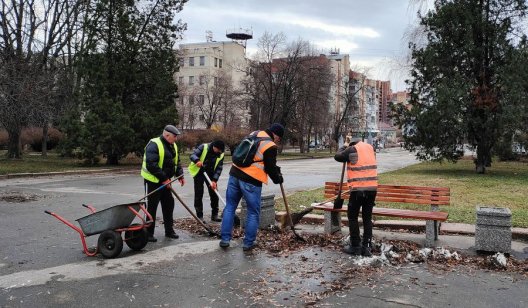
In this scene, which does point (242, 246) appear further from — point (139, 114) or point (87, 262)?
point (139, 114)

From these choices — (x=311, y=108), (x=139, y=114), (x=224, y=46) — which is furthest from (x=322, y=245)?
(x=224, y=46)

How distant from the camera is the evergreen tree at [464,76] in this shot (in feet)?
73.4

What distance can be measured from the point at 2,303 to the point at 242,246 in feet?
10.4

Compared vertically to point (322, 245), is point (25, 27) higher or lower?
higher

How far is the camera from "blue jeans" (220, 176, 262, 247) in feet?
22.2

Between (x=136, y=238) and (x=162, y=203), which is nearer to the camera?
(x=136, y=238)

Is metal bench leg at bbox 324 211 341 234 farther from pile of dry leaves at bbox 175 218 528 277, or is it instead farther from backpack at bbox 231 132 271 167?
backpack at bbox 231 132 271 167

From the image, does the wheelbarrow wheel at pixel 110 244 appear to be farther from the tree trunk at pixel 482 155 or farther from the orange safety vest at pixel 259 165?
the tree trunk at pixel 482 155

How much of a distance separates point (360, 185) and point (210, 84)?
78.0m

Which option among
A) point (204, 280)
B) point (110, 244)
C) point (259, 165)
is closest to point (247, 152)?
point (259, 165)

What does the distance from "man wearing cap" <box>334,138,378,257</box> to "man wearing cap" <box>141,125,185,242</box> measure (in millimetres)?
2570

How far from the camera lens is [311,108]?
55.0 metres

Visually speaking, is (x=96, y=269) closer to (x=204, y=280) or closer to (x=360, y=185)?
(x=204, y=280)

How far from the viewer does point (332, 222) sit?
8078mm
